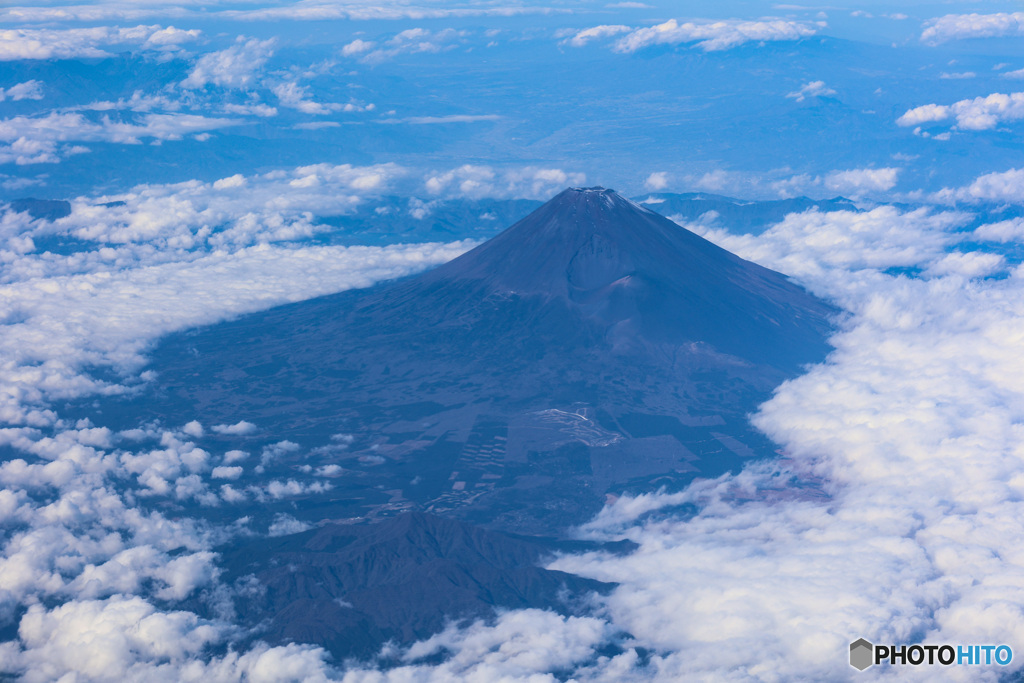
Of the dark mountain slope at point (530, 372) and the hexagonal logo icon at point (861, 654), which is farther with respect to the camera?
the dark mountain slope at point (530, 372)

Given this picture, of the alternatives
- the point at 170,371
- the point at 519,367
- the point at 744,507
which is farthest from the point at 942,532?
the point at 170,371

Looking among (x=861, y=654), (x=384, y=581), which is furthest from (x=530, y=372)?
(x=861, y=654)

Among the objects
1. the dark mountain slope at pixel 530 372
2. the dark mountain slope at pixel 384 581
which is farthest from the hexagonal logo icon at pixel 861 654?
the dark mountain slope at pixel 530 372

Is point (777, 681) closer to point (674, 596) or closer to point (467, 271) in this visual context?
point (674, 596)

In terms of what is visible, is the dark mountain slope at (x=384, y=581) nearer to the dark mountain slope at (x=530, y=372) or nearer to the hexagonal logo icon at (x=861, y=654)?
the dark mountain slope at (x=530, y=372)

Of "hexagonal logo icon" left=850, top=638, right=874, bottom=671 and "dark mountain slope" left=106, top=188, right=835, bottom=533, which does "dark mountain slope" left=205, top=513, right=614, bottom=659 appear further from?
"hexagonal logo icon" left=850, top=638, right=874, bottom=671

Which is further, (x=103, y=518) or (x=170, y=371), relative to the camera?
(x=170, y=371)

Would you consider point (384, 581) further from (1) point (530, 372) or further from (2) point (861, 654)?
(1) point (530, 372)

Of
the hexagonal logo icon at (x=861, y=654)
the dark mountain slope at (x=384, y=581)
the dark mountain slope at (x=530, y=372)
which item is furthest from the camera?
the dark mountain slope at (x=530, y=372)

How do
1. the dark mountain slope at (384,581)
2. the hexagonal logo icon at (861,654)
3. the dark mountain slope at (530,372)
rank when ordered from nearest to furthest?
the hexagonal logo icon at (861,654) < the dark mountain slope at (384,581) < the dark mountain slope at (530,372)
